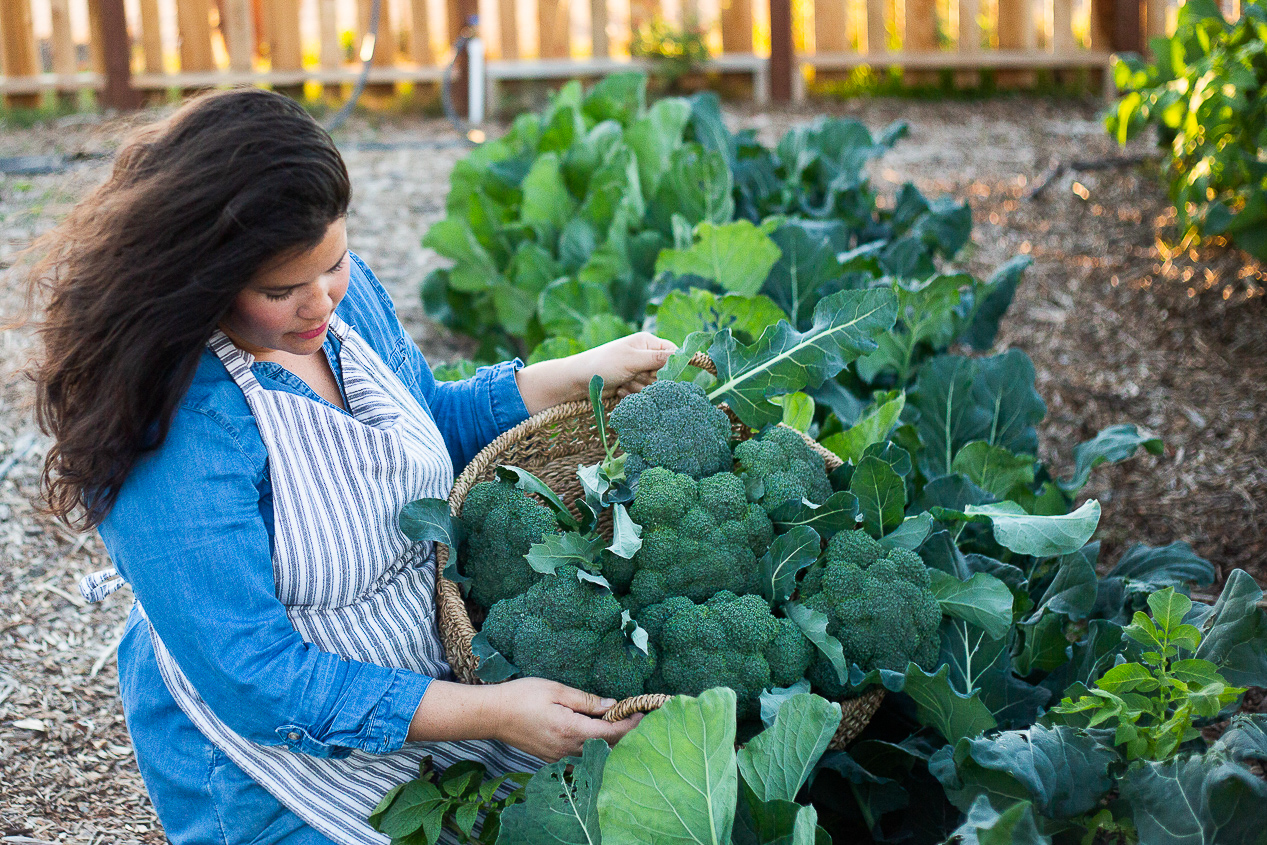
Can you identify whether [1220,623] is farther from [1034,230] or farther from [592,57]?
[592,57]

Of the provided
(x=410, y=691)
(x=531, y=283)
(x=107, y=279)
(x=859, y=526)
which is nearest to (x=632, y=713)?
(x=410, y=691)

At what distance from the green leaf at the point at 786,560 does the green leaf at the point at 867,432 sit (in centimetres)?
36

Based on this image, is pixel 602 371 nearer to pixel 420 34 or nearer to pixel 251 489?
pixel 251 489

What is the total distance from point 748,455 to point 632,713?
0.55m

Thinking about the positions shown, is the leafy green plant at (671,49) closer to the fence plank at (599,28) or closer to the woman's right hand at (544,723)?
the fence plank at (599,28)

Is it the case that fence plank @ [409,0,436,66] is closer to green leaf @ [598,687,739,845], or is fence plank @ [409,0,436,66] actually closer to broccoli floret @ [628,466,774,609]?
broccoli floret @ [628,466,774,609]

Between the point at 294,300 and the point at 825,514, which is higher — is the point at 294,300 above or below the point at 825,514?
above

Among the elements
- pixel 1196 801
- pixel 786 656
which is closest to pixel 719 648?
pixel 786 656

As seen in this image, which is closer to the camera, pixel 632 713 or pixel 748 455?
pixel 632 713

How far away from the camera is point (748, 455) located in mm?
1994

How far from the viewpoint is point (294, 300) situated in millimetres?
1588

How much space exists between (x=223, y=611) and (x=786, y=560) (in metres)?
0.93

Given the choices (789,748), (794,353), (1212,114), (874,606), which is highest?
(1212,114)

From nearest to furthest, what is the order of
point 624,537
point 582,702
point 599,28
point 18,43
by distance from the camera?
point 582,702 < point 624,537 < point 18,43 < point 599,28
